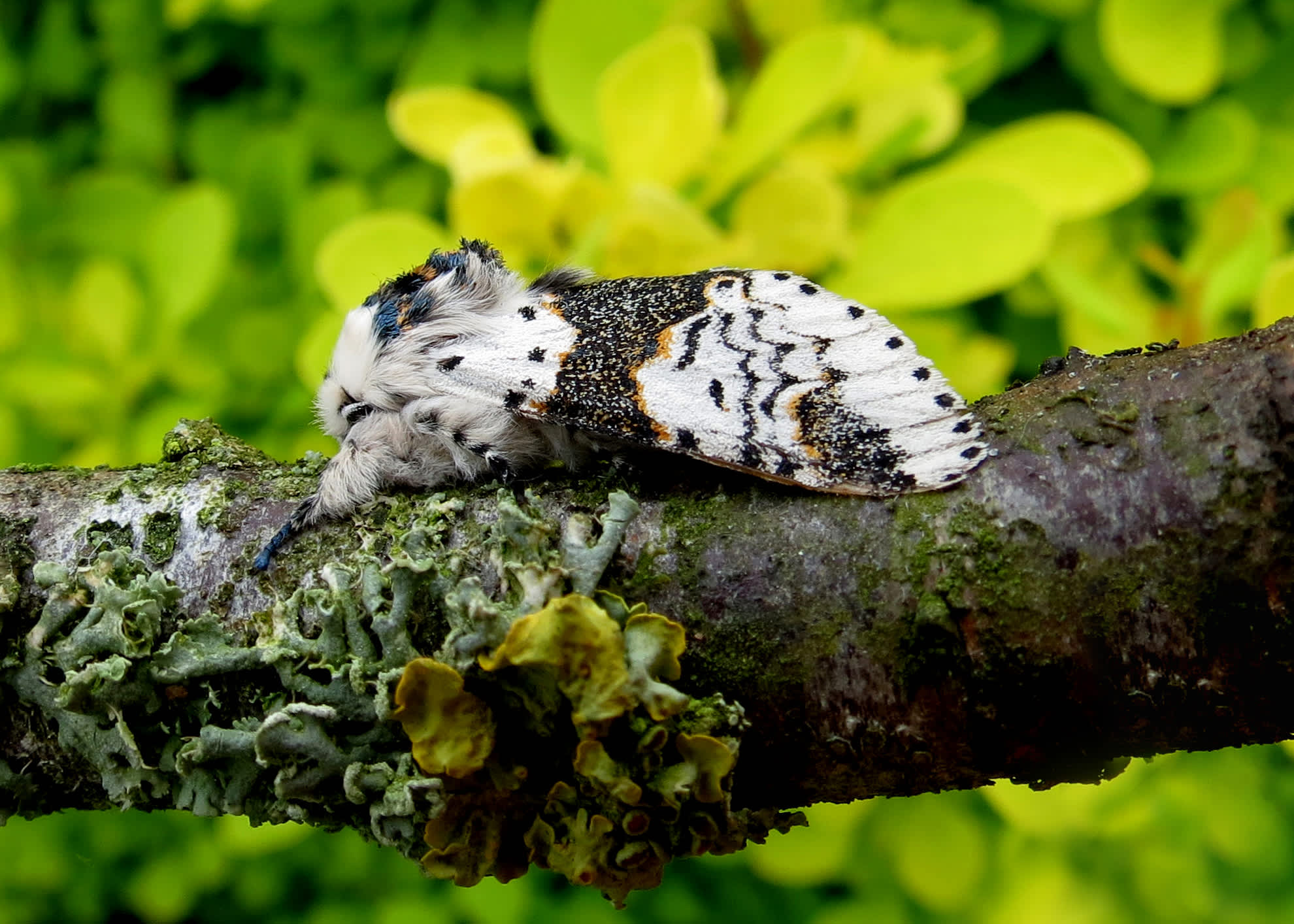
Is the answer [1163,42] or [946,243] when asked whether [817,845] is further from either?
[1163,42]

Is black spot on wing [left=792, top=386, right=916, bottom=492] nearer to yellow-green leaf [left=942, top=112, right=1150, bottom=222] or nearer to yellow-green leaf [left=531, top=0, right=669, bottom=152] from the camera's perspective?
yellow-green leaf [left=942, top=112, right=1150, bottom=222]

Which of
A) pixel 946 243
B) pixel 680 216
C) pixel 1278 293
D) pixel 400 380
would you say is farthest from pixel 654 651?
pixel 1278 293

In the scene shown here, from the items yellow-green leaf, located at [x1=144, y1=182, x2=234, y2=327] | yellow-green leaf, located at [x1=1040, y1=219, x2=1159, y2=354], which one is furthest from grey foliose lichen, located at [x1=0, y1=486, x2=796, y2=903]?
yellow-green leaf, located at [x1=1040, y1=219, x2=1159, y2=354]

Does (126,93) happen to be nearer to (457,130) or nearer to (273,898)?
(457,130)

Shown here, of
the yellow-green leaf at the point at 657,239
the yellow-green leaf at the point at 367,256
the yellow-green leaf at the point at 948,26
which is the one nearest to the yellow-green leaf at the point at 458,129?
the yellow-green leaf at the point at 367,256

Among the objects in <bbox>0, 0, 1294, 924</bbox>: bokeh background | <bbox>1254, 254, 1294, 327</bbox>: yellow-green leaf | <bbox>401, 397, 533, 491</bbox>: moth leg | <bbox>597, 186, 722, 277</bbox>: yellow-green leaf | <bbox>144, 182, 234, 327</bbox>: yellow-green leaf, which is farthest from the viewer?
<bbox>144, 182, 234, 327</bbox>: yellow-green leaf

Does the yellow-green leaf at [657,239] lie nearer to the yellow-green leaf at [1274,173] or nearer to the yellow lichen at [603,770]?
the yellow lichen at [603,770]

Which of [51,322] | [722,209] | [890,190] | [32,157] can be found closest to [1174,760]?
[890,190]
